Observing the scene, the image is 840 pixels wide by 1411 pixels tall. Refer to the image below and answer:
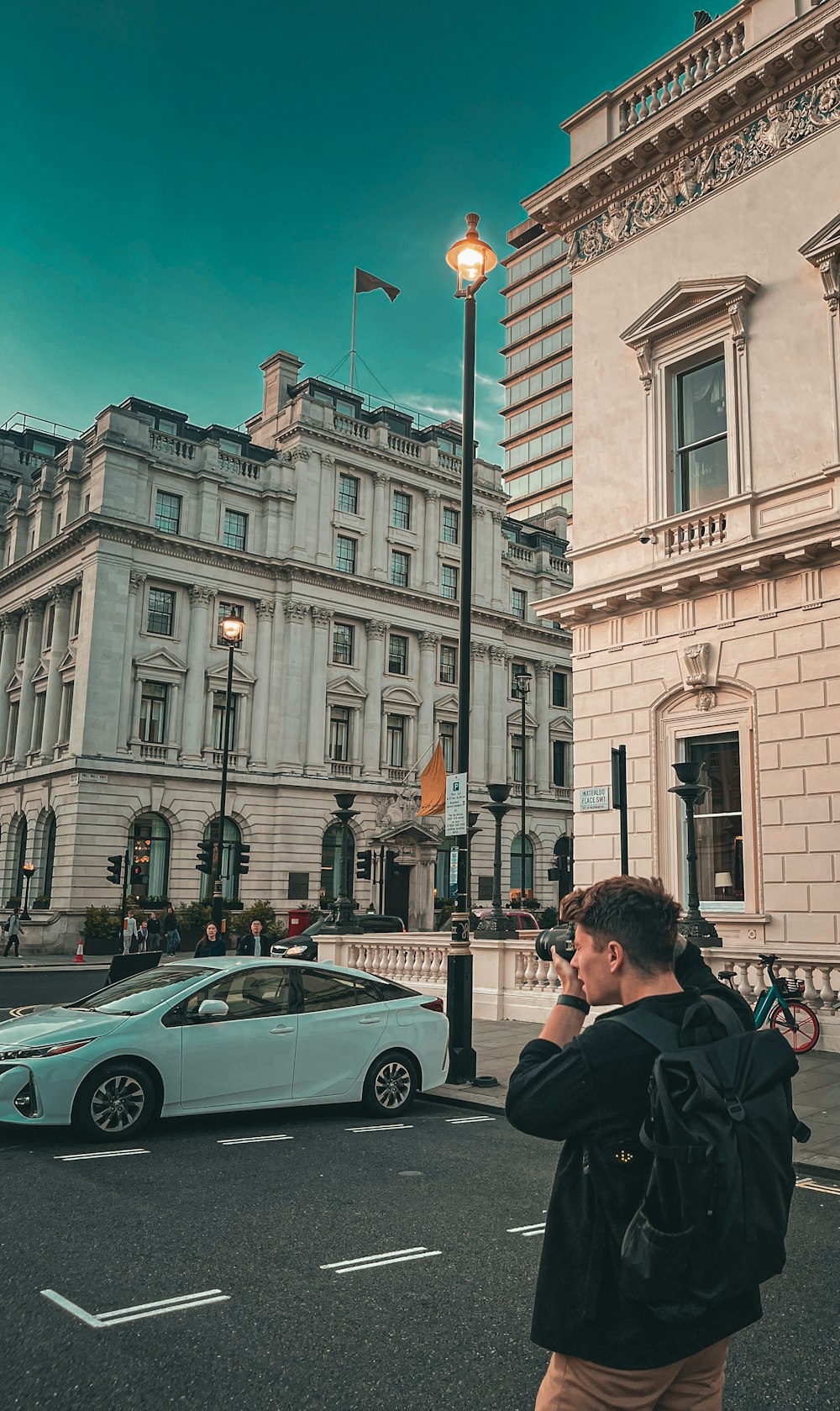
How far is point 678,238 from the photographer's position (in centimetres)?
1706

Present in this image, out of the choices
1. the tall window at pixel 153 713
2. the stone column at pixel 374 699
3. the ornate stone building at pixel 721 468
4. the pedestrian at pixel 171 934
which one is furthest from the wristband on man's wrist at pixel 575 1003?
the stone column at pixel 374 699

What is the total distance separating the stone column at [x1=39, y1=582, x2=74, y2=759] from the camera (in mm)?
47875

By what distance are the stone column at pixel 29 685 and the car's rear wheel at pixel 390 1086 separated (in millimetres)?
43603

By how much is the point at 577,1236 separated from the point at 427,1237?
411 centimetres

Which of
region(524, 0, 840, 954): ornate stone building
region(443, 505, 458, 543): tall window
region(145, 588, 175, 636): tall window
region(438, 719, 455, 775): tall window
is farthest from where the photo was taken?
region(443, 505, 458, 543): tall window

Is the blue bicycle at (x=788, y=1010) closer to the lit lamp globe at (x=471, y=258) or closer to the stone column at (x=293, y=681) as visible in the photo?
the lit lamp globe at (x=471, y=258)

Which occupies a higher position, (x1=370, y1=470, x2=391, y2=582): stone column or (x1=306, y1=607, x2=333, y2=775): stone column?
(x1=370, y1=470, x2=391, y2=582): stone column

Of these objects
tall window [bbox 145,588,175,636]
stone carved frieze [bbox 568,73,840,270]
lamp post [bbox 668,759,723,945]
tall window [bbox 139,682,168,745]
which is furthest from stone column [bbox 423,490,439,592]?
lamp post [bbox 668,759,723,945]

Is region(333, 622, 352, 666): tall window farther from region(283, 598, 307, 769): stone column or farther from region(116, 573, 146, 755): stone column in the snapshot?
region(116, 573, 146, 755): stone column

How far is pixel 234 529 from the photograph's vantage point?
50.6 meters

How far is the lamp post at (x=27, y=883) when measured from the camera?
43.5m

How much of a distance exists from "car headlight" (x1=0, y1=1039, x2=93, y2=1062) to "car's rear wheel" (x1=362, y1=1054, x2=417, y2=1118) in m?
2.87

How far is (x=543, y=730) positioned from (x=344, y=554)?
1703 cm

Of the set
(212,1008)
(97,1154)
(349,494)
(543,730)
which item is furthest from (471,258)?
(543,730)
